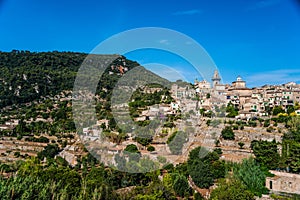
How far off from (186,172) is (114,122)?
719cm

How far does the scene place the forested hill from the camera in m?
22.4

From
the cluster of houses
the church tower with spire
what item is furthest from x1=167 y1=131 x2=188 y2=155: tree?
the church tower with spire

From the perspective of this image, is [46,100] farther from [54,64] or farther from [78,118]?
[54,64]

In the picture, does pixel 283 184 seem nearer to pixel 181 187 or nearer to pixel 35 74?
pixel 181 187

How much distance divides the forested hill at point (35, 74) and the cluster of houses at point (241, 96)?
26.4 feet

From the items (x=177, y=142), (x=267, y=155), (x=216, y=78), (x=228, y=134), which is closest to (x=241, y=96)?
(x=216, y=78)

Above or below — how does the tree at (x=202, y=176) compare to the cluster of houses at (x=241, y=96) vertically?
below

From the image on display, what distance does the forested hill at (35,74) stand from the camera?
881 inches

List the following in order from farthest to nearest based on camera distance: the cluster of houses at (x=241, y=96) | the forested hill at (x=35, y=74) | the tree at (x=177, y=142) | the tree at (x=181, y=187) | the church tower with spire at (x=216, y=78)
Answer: the forested hill at (x=35, y=74), the church tower with spire at (x=216, y=78), the cluster of houses at (x=241, y=96), the tree at (x=177, y=142), the tree at (x=181, y=187)

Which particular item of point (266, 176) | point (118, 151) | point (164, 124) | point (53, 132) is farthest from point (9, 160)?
point (266, 176)

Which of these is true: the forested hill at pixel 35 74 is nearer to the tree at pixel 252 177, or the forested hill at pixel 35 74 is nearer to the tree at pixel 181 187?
the tree at pixel 181 187

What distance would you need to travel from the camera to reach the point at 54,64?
3080cm

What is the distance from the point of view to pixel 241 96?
1814 cm

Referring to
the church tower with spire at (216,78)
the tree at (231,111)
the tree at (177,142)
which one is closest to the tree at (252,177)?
the tree at (177,142)
